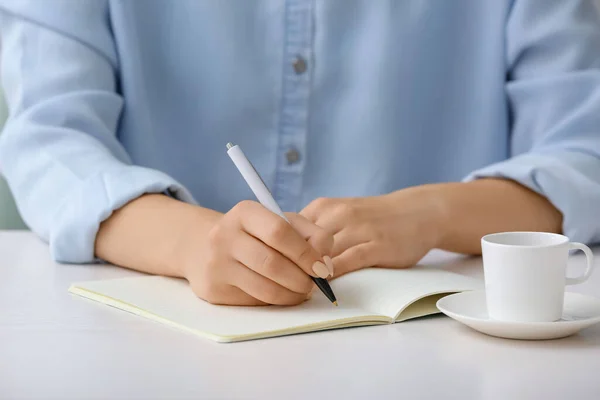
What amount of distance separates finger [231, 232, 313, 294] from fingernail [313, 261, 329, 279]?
15 millimetres

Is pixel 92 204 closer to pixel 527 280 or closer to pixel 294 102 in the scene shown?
pixel 294 102

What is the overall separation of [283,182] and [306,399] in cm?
80

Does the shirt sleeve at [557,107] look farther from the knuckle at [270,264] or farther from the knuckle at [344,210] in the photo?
the knuckle at [270,264]

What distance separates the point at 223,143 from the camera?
4.21 ft

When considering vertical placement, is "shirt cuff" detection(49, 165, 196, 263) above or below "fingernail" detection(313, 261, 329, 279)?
below

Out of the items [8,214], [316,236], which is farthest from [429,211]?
[8,214]

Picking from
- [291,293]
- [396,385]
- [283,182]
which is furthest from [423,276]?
[283,182]

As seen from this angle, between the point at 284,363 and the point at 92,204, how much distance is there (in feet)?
1.47

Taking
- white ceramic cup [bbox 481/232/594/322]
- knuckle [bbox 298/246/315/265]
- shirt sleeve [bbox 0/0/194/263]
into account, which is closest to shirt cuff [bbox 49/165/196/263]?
shirt sleeve [bbox 0/0/194/263]

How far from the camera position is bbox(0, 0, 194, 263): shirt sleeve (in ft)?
3.15

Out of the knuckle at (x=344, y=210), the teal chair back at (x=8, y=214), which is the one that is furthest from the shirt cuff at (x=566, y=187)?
the teal chair back at (x=8, y=214)

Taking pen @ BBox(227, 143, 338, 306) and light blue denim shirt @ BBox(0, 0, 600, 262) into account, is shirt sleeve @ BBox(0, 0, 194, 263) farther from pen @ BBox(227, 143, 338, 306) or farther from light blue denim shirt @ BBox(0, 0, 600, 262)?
pen @ BBox(227, 143, 338, 306)

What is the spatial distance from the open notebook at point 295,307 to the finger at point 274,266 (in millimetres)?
24

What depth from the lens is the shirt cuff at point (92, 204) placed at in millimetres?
944
